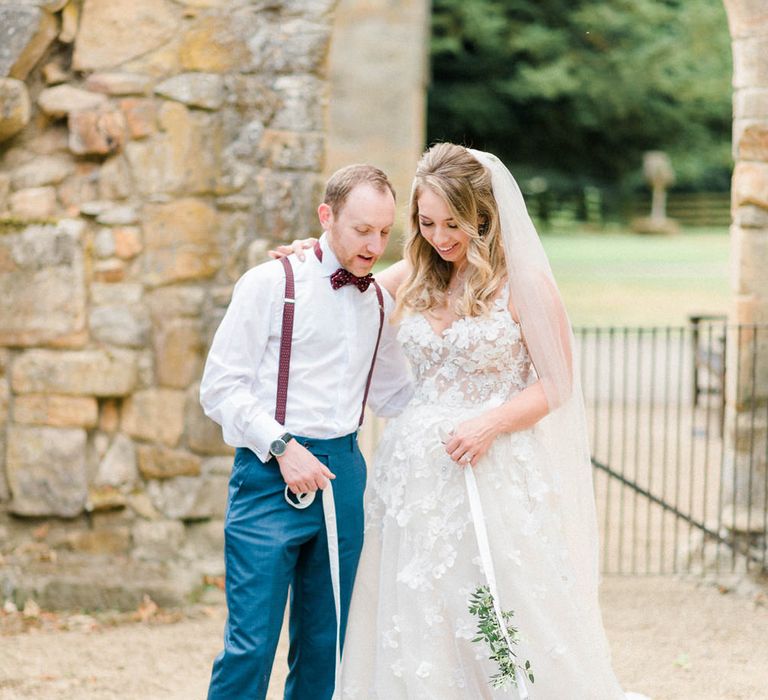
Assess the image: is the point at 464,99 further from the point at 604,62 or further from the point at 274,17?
the point at 274,17

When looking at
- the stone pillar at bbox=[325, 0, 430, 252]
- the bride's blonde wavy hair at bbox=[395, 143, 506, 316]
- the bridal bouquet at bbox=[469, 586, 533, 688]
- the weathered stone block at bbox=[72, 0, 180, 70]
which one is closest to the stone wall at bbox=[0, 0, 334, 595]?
the weathered stone block at bbox=[72, 0, 180, 70]

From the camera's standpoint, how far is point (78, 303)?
5.94 metres

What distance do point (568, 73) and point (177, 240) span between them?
2340 cm

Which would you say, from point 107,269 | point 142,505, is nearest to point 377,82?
point 107,269

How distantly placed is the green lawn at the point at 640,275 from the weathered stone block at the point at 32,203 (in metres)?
10.5

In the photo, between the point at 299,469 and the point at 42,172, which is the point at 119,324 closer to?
the point at 42,172

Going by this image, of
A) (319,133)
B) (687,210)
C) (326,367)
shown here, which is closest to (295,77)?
(319,133)

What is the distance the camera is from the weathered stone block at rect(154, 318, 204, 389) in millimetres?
6047

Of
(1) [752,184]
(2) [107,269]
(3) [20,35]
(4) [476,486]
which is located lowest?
(4) [476,486]

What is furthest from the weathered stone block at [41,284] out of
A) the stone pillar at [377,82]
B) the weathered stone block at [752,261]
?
the stone pillar at [377,82]

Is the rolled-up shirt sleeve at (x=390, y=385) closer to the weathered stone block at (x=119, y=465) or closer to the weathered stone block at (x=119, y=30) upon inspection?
the weathered stone block at (x=119, y=465)

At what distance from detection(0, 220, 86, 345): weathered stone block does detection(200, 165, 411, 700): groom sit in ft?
7.88

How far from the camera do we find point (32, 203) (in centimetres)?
598

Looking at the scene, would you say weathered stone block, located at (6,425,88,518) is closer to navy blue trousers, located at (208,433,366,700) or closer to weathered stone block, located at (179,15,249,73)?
weathered stone block, located at (179,15,249,73)
